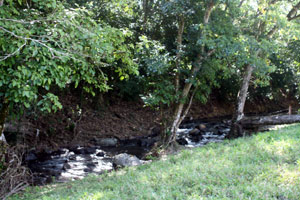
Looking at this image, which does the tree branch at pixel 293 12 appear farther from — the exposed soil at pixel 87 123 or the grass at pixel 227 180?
the exposed soil at pixel 87 123

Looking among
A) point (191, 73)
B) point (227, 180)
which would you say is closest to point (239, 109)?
point (191, 73)

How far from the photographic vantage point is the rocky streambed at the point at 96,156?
9.01 m

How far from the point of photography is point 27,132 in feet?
38.8

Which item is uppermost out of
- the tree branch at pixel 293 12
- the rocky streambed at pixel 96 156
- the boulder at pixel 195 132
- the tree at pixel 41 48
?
the tree branch at pixel 293 12

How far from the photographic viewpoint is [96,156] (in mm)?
10984

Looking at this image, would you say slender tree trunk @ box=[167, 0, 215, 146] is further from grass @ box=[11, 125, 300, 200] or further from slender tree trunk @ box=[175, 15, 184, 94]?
grass @ box=[11, 125, 300, 200]

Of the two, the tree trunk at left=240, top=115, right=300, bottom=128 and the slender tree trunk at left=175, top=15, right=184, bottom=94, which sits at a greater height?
the slender tree trunk at left=175, top=15, right=184, bottom=94

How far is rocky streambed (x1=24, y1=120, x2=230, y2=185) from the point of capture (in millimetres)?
9008

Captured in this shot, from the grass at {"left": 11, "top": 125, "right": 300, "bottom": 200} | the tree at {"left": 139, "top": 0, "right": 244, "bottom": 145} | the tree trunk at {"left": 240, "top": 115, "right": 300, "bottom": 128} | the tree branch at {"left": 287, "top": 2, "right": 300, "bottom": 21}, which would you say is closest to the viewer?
the grass at {"left": 11, "top": 125, "right": 300, "bottom": 200}

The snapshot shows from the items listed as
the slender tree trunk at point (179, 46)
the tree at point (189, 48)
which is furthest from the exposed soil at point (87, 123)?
the slender tree trunk at point (179, 46)

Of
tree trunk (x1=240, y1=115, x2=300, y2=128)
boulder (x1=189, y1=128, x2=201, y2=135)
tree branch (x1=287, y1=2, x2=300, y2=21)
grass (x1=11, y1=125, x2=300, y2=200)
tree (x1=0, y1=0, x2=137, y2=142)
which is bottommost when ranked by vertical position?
boulder (x1=189, y1=128, x2=201, y2=135)

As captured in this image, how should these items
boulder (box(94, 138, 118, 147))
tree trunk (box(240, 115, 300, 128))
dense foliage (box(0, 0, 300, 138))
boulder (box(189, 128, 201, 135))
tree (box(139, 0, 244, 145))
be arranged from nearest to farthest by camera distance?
dense foliage (box(0, 0, 300, 138)), tree (box(139, 0, 244, 145)), tree trunk (box(240, 115, 300, 128)), boulder (box(94, 138, 118, 147)), boulder (box(189, 128, 201, 135))

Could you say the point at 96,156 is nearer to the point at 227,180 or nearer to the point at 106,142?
the point at 106,142

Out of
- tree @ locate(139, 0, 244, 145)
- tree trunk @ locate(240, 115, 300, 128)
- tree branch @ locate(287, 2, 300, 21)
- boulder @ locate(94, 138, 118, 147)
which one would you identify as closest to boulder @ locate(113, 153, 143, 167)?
tree @ locate(139, 0, 244, 145)
